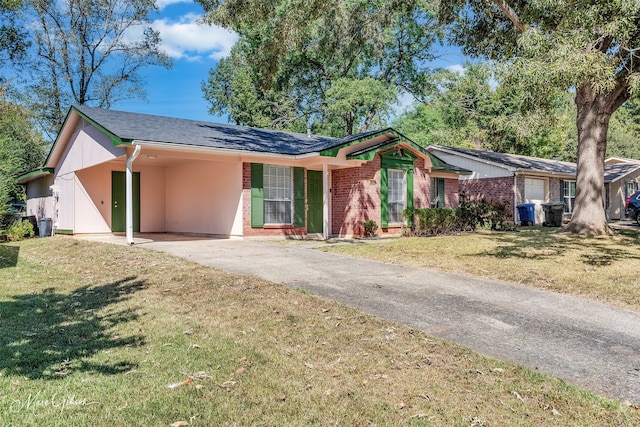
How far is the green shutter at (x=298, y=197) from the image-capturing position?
14391 mm

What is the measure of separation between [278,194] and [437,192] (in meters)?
A: 7.77

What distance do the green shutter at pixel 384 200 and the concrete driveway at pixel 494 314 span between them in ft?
21.5

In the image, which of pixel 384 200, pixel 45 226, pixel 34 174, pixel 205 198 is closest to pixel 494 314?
pixel 384 200

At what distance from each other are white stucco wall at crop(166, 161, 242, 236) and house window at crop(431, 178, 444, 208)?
8795 millimetres

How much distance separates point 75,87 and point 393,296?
29.8 m

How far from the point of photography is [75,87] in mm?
28719

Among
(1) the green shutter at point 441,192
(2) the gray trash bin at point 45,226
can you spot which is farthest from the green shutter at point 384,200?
(2) the gray trash bin at point 45,226

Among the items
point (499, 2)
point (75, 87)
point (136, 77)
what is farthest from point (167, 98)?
point (499, 2)

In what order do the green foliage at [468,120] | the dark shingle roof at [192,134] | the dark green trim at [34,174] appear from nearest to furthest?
the dark shingle roof at [192,134] → the dark green trim at [34,174] → the green foliage at [468,120]

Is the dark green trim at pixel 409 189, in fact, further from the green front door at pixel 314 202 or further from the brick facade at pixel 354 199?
the green front door at pixel 314 202

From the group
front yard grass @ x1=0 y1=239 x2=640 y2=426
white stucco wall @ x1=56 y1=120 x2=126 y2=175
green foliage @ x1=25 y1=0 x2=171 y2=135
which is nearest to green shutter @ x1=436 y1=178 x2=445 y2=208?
white stucco wall @ x1=56 y1=120 x2=126 y2=175

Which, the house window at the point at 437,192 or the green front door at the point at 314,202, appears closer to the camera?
the green front door at the point at 314,202

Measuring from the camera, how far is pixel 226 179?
13914 mm

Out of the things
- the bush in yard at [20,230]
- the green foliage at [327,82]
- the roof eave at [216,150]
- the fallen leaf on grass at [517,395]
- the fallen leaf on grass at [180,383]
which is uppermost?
the green foliage at [327,82]
